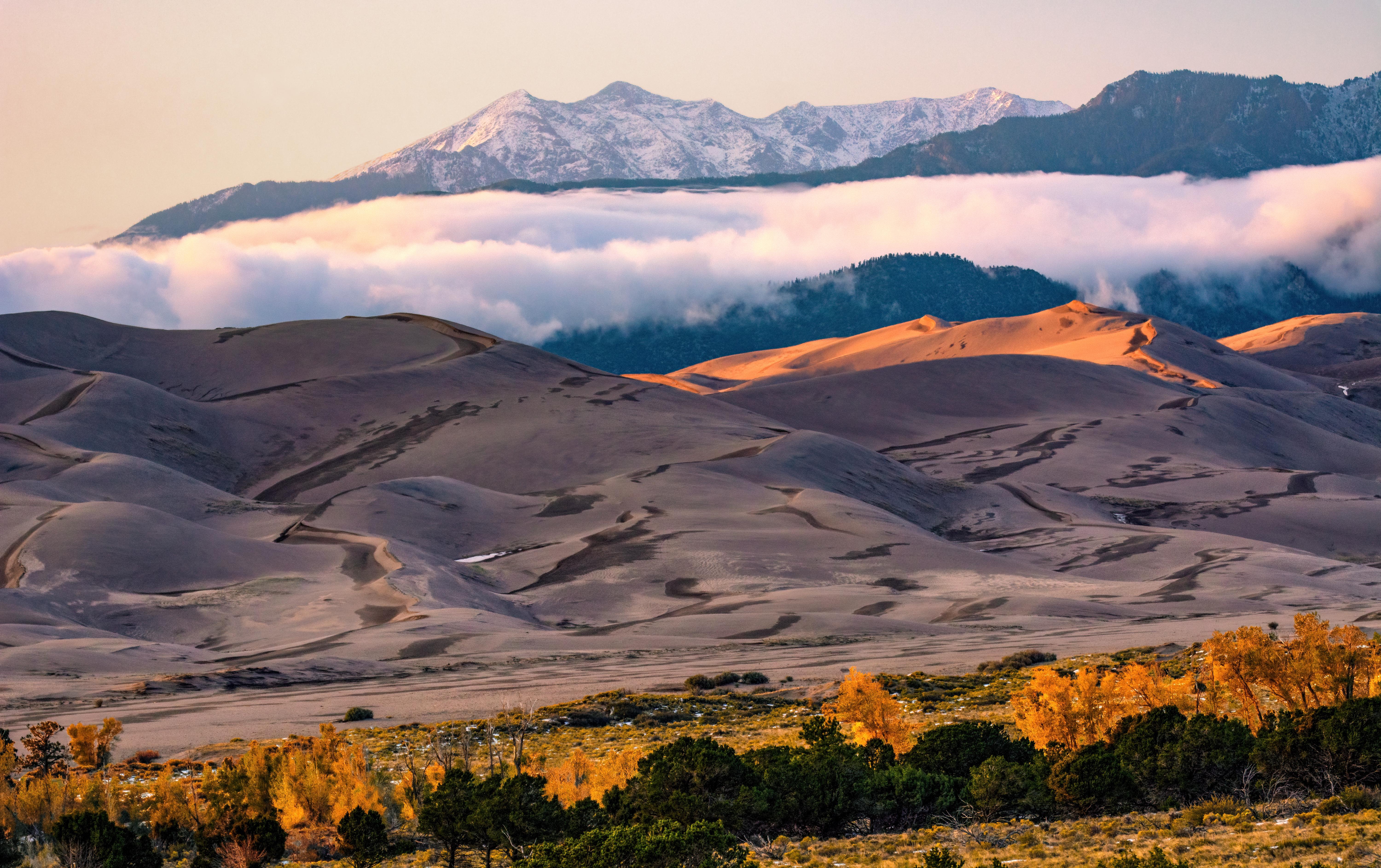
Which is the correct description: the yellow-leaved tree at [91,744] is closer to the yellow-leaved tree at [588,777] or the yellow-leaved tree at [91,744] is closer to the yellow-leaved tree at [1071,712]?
the yellow-leaved tree at [588,777]

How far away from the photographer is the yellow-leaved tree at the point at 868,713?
2694 cm

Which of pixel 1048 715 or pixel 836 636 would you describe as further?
pixel 836 636

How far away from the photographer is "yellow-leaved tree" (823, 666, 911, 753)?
26938mm

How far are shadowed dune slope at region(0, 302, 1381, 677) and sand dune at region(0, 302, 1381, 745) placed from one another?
0.44 meters

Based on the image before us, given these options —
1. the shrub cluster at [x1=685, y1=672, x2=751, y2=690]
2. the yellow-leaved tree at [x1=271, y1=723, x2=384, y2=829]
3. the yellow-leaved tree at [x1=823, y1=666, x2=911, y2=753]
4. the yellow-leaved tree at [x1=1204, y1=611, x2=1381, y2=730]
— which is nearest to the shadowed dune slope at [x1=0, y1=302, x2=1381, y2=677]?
the shrub cluster at [x1=685, y1=672, x2=751, y2=690]

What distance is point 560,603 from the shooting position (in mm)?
74750

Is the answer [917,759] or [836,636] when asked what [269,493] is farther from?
[917,759]

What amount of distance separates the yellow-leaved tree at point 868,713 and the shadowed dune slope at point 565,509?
80.8 feet

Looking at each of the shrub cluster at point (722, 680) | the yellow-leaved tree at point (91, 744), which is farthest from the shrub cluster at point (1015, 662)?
the yellow-leaved tree at point (91, 744)

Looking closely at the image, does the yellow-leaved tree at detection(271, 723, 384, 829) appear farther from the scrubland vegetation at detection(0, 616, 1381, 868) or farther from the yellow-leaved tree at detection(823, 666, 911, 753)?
Answer: the yellow-leaved tree at detection(823, 666, 911, 753)

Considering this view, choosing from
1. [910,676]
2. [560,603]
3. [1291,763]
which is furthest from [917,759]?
[560,603]

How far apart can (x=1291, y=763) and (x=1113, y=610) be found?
4695cm

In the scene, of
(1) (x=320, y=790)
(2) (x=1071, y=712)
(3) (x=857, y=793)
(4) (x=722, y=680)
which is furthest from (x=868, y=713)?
(4) (x=722, y=680)

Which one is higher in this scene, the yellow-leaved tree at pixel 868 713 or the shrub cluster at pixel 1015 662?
the yellow-leaved tree at pixel 868 713
